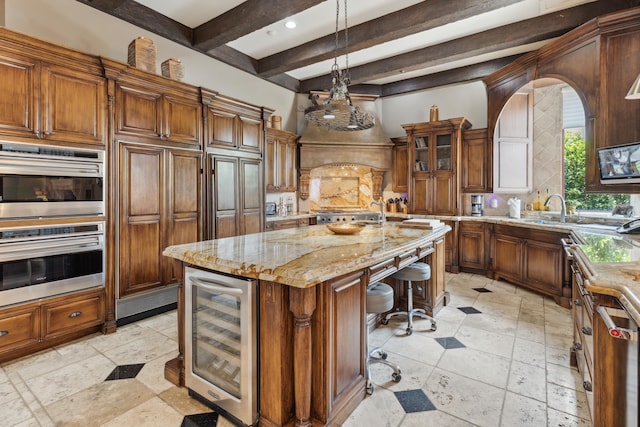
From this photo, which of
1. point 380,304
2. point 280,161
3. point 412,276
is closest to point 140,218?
point 380,304

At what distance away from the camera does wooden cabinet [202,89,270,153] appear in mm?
3715

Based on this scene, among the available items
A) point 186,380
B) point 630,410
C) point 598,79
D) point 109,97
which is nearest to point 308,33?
point 109,97

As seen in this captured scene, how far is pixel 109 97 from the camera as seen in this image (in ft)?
9.29

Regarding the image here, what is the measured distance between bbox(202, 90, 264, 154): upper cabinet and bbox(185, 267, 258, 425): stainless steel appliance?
235 cm

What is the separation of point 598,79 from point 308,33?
3372mm

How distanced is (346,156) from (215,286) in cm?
465

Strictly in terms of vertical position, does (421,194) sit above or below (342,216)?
above

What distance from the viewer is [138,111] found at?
304 centimetres

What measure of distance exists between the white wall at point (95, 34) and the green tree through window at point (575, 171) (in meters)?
5.19

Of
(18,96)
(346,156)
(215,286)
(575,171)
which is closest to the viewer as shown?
(215,286)

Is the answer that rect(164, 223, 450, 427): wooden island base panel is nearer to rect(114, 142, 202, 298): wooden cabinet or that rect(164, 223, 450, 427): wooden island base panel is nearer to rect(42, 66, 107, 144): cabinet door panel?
rect(114, 142, 202, 298): wooden cabinet

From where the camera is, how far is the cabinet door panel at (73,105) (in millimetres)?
2475

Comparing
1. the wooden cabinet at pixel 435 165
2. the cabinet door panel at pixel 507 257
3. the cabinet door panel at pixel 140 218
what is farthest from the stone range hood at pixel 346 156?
the cabinet door panel at pixel 140 218

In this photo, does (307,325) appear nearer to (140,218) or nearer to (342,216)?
(140,218)
